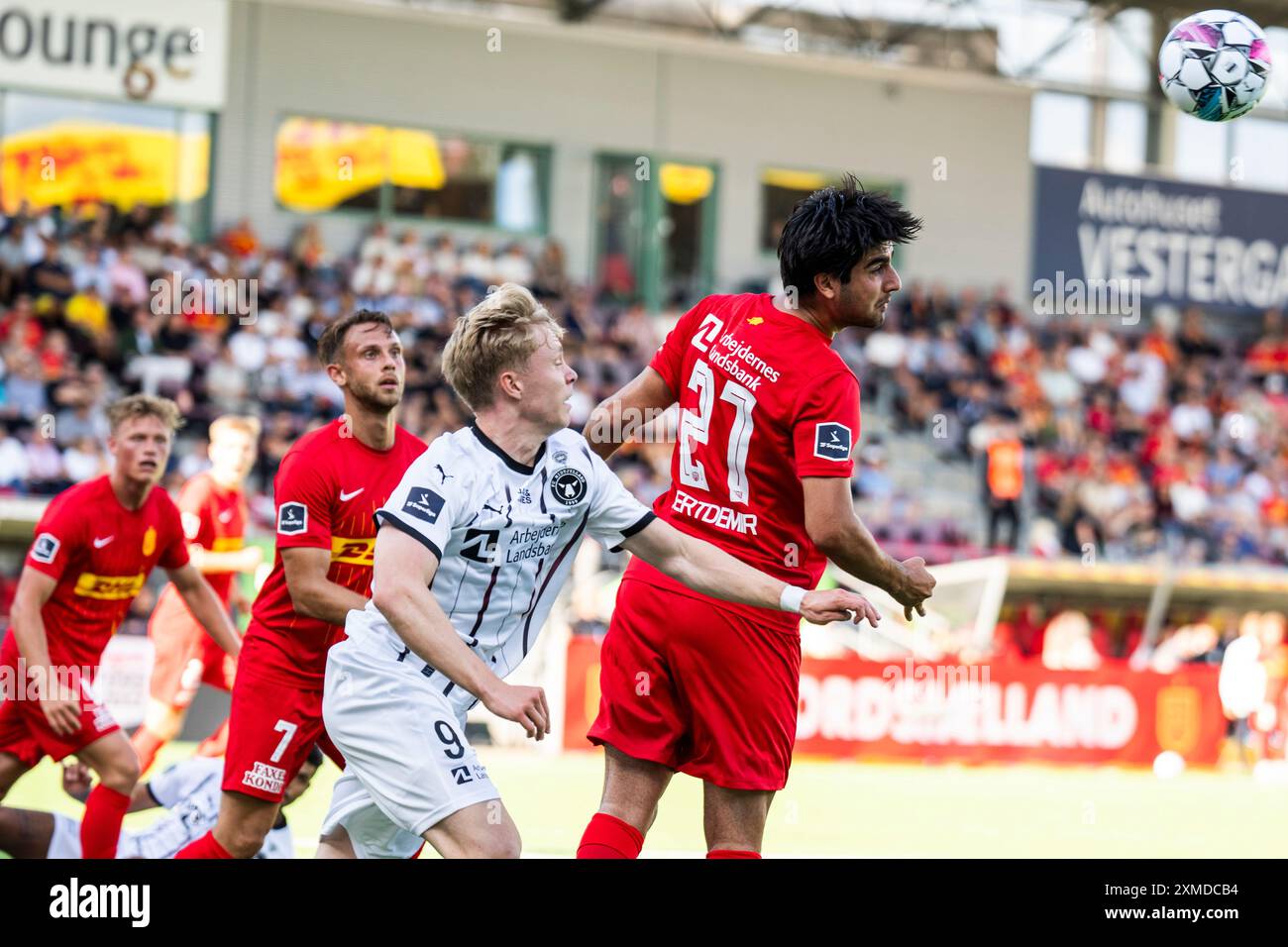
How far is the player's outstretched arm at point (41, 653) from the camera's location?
6730mm

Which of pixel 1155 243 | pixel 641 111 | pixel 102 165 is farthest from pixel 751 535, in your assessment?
pixel 1155 243

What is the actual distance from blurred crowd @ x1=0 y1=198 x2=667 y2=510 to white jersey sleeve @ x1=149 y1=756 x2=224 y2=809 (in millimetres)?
9834

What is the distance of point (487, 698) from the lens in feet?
14.7

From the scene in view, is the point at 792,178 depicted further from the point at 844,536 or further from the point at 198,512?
the point at 844,536

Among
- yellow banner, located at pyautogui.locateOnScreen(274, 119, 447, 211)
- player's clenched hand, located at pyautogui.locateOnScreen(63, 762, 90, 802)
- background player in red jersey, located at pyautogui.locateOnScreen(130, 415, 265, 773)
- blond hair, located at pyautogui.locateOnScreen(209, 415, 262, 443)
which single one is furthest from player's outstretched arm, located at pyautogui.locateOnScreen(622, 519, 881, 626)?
yellow banner, located at pyautogui.locateOnScreen(274, 119, 447, 211)

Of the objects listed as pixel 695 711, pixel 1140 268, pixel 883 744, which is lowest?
pixel 883 744

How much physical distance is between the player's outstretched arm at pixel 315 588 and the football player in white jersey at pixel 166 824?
3.61 feet

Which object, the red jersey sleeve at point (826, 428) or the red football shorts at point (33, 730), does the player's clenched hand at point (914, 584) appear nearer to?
the red jersey sleeve at point (826, 428)

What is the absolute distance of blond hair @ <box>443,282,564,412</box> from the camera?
4.98m

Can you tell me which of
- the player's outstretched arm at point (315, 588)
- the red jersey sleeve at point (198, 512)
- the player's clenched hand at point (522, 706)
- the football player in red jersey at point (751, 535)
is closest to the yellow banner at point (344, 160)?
the red jersey sleeve at point (198, 512)

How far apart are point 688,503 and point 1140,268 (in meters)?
25.5

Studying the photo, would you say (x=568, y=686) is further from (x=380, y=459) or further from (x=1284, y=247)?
(x=1284, y=247)
